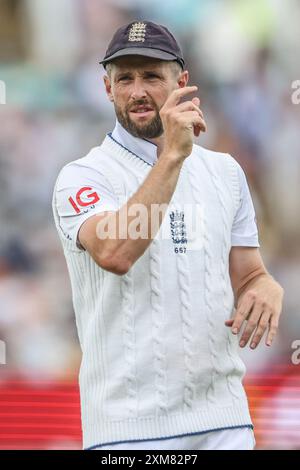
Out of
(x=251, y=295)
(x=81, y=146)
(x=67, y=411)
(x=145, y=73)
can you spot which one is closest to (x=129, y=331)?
(x=251, y=295)

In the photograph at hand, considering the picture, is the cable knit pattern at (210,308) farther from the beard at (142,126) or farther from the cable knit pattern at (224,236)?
the beard at (142,126)

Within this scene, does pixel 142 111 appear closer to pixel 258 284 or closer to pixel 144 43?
pixel 144 43

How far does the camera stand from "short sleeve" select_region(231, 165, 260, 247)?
9.46 feet

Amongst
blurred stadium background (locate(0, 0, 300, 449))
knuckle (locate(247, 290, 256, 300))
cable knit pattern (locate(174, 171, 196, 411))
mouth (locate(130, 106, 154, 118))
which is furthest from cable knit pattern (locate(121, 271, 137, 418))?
blurred stadium background (locate(0, 0, 300, 449))

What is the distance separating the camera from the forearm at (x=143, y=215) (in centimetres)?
242

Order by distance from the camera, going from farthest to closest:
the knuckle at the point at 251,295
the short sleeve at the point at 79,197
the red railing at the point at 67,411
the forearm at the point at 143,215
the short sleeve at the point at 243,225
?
the red railing at the point at 67,411 → the short sleeve at the point at 243,225 → the knuckle at the point at 251,295 → the short sleeve at the point at 79,197 → the forearm at the point at 143,215

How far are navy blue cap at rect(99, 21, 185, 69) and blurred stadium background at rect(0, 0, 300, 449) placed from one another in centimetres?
205

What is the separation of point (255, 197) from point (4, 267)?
1.26 m

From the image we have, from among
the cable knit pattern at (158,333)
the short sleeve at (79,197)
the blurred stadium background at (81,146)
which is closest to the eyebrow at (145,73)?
the short sleeve at (79,197)

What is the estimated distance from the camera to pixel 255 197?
4828 millimetres

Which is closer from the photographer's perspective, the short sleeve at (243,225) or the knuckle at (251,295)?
the knuckle at (251,295)

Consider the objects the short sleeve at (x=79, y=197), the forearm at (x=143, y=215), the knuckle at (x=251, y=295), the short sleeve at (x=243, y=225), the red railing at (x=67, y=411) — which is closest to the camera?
the forearm at (x=143, y=215)
